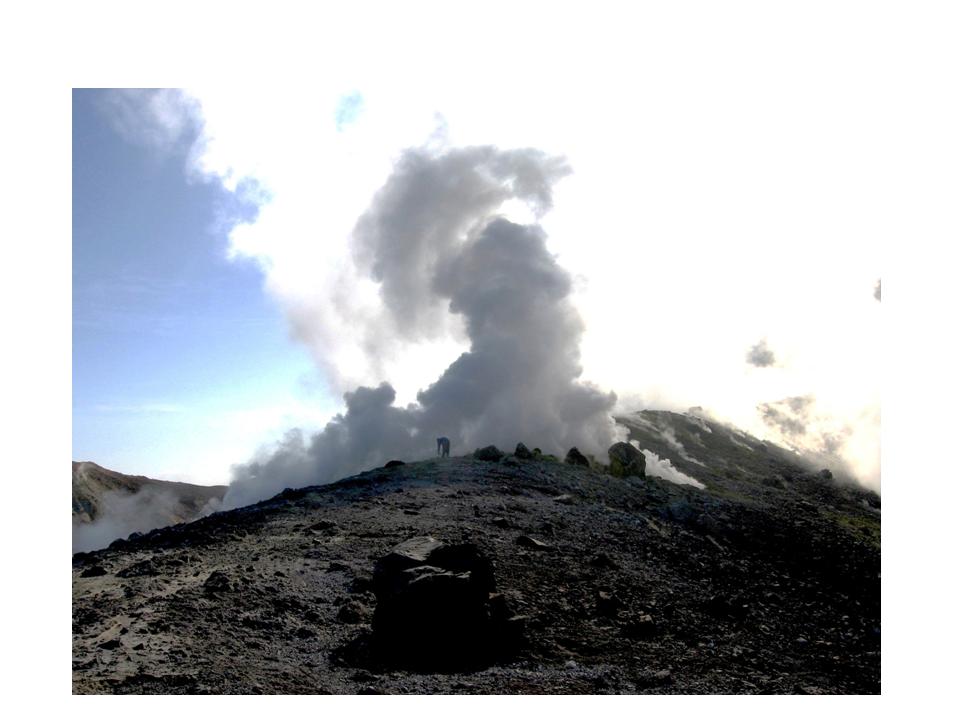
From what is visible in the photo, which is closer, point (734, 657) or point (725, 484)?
point (734, 657)

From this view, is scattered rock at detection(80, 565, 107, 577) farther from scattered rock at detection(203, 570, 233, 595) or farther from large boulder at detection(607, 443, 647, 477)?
large boulder at detection(607, 443, 647, 477)

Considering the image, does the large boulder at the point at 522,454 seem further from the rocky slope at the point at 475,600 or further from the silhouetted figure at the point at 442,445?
the silhouetted figure at the point at 442,445

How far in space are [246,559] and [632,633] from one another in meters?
8.05

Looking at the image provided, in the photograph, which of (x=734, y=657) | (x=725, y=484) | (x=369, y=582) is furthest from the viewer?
(x=725, y=484)

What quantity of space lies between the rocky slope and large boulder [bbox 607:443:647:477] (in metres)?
11.9

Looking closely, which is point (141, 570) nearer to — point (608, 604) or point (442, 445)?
point (608, 604)

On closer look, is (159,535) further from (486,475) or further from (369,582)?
(486,475)

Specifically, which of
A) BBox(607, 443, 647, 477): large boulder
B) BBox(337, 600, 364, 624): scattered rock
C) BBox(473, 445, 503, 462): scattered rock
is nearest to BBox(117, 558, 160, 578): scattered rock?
BBox(337, 600, 364, 624): scattered rock

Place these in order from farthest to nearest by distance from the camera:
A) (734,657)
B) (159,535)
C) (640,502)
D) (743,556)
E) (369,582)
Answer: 1. (640,502)
2. (743,556)
3. (159,535)
4. (369,582)
5. (734,657)

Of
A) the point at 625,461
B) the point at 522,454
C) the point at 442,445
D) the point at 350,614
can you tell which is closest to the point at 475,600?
the point at 350,614

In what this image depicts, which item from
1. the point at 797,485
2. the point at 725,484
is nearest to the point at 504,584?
the point at 725,484

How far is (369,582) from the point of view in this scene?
12.9m

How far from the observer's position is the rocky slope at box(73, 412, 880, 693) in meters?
9.84

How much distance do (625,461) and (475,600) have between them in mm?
23633
